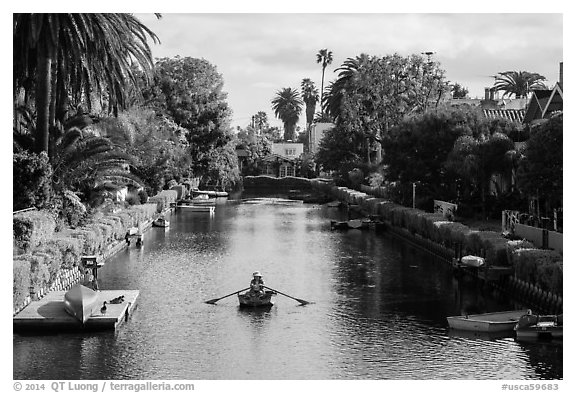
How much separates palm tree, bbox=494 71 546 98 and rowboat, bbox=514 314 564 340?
102 metres

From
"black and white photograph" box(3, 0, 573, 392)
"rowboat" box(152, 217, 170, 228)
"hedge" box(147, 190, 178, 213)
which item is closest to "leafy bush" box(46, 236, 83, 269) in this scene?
"black and white photograph" box(3, 0, 573, 392)

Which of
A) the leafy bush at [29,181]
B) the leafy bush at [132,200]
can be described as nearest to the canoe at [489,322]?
the leafy bush at [29,181]

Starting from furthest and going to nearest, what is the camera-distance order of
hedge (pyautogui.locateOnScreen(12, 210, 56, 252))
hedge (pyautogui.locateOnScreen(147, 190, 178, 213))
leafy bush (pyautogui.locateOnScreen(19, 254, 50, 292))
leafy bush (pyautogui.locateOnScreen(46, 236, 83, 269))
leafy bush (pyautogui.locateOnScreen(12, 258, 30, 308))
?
hedge (pyautogui.locateOnScreen(147, 190, 178, 213)) < leafy bush (pyautogui.locateOnScreen(46, 236, 83, 269)) < hedge (pyautogui.locateOnScreen(12, 210, 56, 252)) < leafy bush (pyautogui.locateOnScreen(19, 254, 50, 292)) < leafy bush (pyautogui.locateOnScreen(12, 258, 30, 308))

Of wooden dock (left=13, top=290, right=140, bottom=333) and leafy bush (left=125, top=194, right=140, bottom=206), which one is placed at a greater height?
leafy bush (left=125, top=194, right=140, bottom=206)

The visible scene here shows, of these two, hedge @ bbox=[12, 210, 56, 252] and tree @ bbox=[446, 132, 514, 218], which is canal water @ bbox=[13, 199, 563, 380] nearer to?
hedge @ bbox=[12, 210, 56, 252]

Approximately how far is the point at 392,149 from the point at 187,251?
23.8m

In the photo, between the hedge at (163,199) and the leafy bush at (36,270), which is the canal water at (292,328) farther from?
the hedge at (163,199)

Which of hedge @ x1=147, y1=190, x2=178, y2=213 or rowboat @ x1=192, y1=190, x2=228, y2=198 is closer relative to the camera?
hedge @ x1=147, y1=190, x2=178, y2=213

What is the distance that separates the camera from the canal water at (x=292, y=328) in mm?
32031

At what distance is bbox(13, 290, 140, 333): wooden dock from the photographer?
3616cm

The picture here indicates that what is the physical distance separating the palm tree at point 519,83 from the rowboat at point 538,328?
3999 inches

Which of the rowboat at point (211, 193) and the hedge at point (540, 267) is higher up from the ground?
the rowboat at point (211, 193)

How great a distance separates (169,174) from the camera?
343 ft

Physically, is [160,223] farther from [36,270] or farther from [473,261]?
[36,270]
